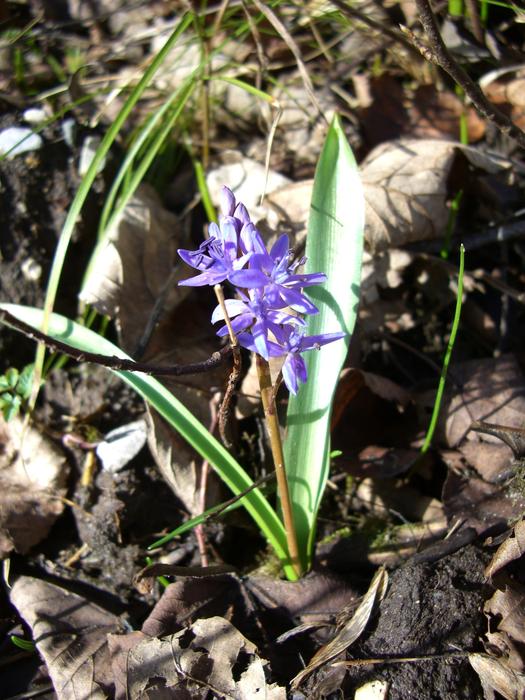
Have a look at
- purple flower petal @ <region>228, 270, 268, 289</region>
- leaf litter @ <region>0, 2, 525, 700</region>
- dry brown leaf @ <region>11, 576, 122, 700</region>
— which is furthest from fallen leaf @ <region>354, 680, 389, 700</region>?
purple flower petal @ <region>228, 270, 268, 289</region>

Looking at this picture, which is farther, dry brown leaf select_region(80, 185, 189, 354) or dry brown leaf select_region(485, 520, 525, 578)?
dry brown leaf select_region(80, 185, 189, 354)

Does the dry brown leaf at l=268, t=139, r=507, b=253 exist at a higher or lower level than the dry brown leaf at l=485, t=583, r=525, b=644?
higher

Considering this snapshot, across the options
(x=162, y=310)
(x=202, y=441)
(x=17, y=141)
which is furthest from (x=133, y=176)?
(x=202, y=441)

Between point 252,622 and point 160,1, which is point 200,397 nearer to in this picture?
point 252,622

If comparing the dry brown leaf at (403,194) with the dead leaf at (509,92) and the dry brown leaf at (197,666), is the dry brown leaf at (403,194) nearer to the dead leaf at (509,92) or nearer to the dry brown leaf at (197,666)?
the dead leaf at (509,92)

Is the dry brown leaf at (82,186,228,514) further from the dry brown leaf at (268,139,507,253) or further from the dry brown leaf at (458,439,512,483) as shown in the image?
the dry brown leaf at (458,439,512,483)

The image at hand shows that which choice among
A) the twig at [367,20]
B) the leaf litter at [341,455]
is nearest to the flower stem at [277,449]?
the leaf litter at [341,455]
